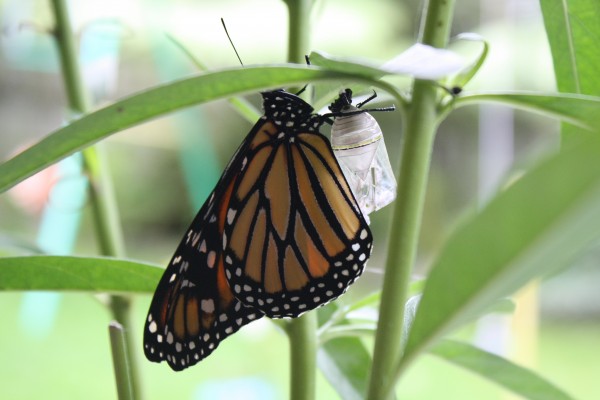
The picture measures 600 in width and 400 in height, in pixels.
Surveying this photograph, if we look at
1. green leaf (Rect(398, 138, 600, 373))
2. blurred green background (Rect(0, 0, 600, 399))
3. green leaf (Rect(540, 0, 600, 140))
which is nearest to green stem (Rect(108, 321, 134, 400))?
green leaf (Rect(398, 138, 600, 373))

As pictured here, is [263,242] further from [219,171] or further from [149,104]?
[219,171]

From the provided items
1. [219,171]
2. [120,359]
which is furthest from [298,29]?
[219,171]

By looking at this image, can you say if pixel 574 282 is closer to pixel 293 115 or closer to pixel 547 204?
pixel 293 115

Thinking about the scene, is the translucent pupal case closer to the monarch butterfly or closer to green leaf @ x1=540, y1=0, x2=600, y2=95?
the monarch butterfly

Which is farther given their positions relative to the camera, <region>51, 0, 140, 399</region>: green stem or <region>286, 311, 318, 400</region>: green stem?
<region>51, 0, 140, 399</region>: green stem

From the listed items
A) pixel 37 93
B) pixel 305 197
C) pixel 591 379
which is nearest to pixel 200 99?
pixel 305 197

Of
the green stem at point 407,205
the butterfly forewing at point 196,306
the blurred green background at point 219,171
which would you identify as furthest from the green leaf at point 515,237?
the blurred green background at point 219,171
